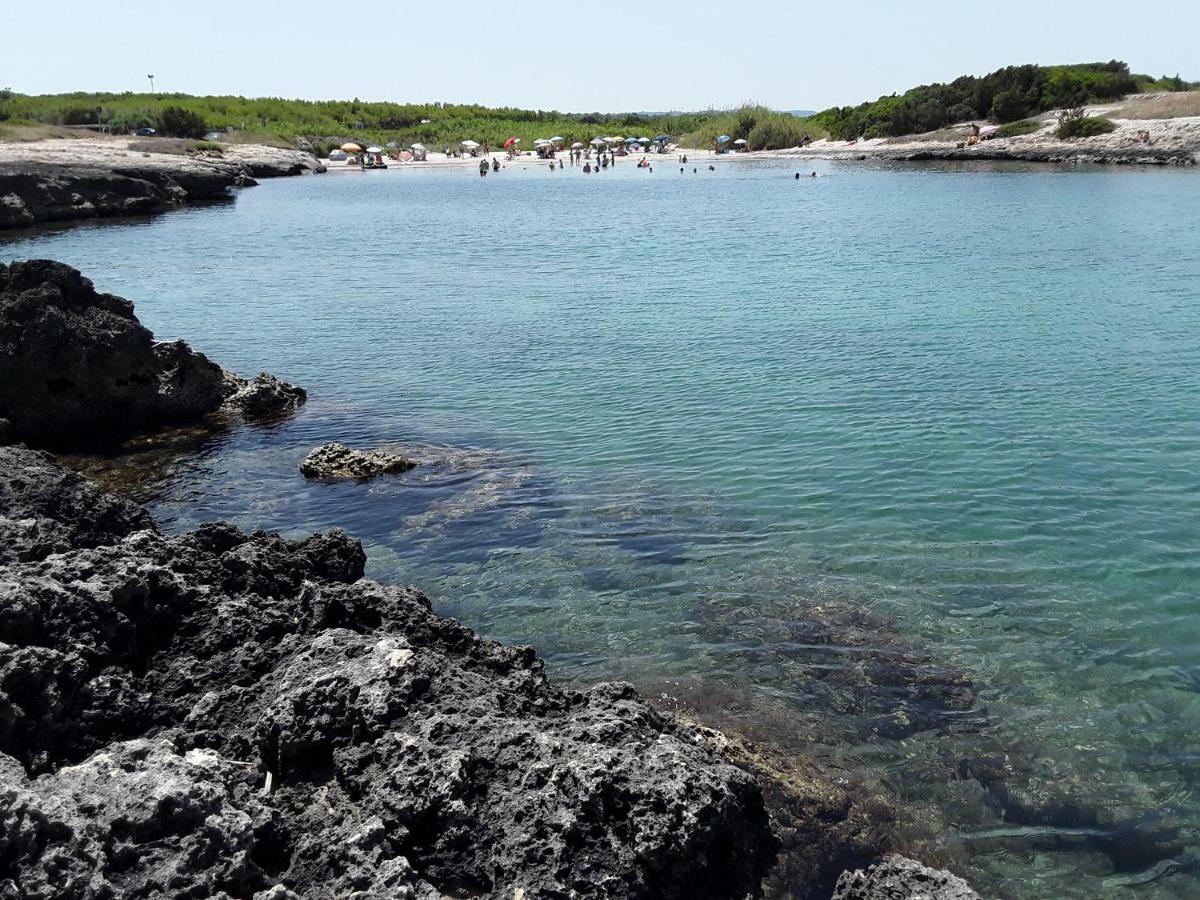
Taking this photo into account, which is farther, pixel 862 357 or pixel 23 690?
pixel 862 357

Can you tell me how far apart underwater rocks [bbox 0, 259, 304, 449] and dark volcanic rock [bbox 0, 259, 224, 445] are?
2 centimetres

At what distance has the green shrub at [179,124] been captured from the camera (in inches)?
4943

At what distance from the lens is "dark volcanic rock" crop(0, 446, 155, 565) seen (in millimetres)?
10062

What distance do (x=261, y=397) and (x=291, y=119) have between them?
165740 mm

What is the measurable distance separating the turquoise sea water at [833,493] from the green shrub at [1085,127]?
65.9 metres

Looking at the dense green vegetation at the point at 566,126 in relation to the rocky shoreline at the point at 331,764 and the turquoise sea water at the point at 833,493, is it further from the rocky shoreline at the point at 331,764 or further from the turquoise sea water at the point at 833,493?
the rocky shoreline at the point at 331,764

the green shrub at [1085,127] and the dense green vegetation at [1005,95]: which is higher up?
the dense green vegetation at [1005,95]

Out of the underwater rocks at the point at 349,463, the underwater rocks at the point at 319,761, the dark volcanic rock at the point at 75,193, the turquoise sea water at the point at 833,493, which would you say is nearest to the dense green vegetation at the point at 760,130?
the dark volcanic rock at the point at 75,193

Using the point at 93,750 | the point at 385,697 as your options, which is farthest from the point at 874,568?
the point at 93,750

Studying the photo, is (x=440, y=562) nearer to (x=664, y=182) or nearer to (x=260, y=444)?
(x=260, y=444)

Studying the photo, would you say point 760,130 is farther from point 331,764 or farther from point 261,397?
point 331,764

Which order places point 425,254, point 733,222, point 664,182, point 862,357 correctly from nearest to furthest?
point 862,357, point 425,254, point 733,222, point 664,182

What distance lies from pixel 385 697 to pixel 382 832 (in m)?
1.33

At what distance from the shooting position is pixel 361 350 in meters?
28.6
